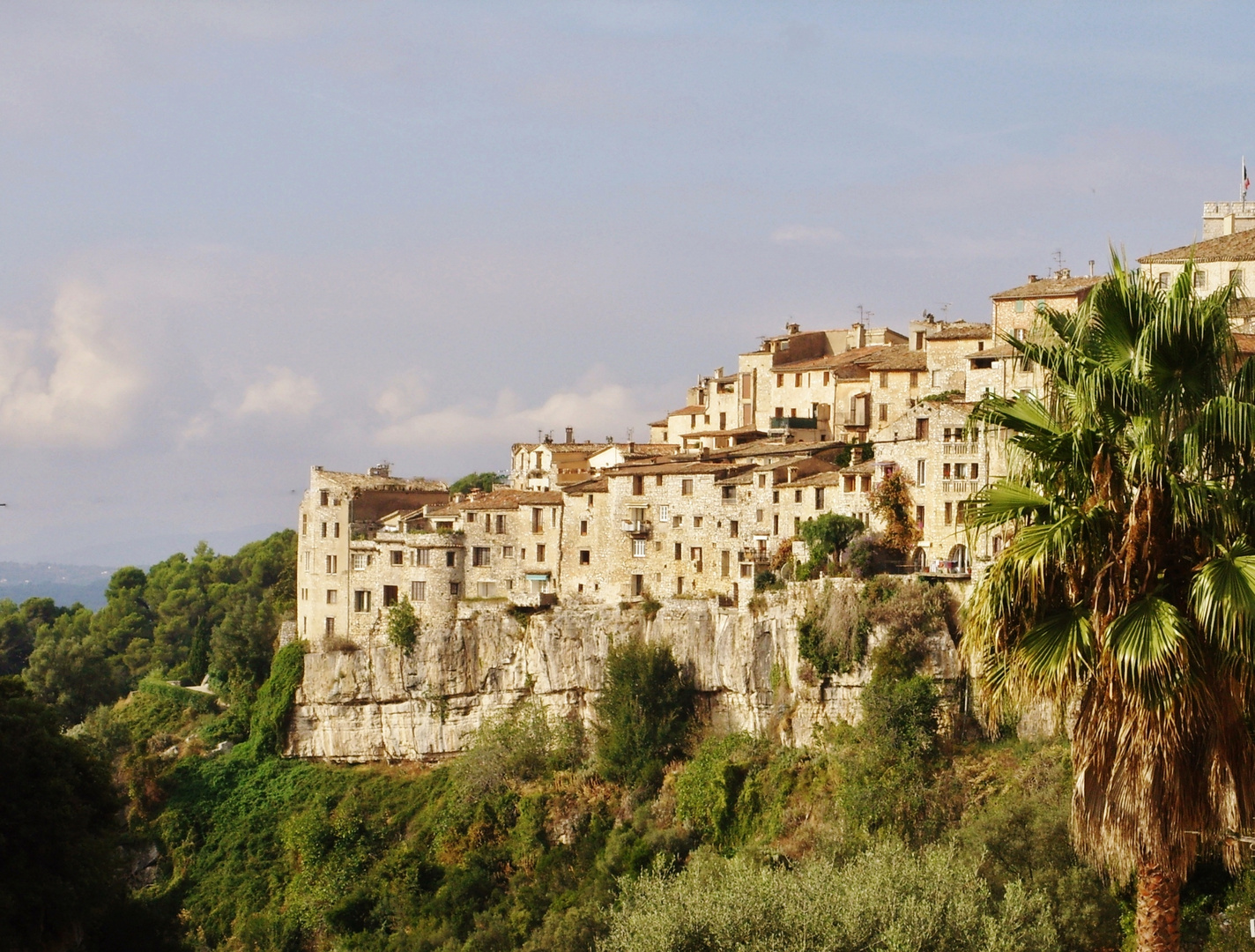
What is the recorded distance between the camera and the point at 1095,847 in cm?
1383

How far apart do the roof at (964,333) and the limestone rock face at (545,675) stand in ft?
51.2

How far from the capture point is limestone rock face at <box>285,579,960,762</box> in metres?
61.8

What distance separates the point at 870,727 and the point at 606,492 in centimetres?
2121

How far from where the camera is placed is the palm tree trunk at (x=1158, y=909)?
45.1 feet

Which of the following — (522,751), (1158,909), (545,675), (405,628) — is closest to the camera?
(1158,909)

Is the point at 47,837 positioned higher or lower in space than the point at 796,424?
lower

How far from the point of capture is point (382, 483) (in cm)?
8162

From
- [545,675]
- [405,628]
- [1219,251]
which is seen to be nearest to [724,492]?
[545,675]

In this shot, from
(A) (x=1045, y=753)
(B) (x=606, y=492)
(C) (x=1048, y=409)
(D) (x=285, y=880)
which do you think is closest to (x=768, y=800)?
(A) (x=1045, y=753)

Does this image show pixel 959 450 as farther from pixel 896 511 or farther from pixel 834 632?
pixel 834 632

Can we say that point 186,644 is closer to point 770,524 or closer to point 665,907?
point 770,524

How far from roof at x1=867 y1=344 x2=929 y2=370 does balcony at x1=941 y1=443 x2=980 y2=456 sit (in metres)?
12.3

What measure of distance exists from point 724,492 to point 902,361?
11.6 m

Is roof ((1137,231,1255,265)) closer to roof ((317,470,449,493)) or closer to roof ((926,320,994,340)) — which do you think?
roof ((926,320,994,340))
